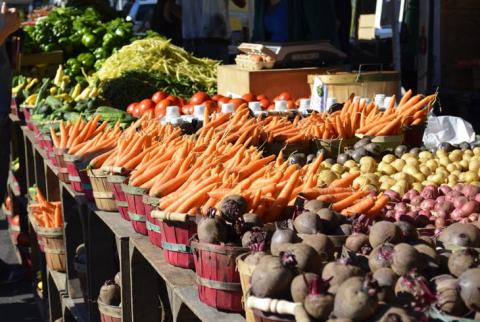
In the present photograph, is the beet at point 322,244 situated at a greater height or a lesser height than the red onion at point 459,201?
greater

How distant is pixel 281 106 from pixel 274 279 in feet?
10.1

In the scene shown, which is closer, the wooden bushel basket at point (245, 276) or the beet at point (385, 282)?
the beet at point (385, 282)

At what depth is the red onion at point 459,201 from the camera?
9.83 ft

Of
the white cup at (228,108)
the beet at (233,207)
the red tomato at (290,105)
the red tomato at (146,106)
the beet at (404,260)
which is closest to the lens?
the beet at (404,260)

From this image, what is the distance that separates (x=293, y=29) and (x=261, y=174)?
492 cm

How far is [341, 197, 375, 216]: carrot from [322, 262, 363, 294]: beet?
0.72 meters

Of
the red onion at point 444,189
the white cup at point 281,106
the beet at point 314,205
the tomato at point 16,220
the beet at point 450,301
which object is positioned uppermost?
the white cup at point 281,106

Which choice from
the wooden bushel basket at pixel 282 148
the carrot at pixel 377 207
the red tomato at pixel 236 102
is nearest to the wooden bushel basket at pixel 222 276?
the carrot at pixel 377 207

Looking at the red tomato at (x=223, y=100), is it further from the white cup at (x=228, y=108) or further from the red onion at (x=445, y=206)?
the red onion at (x=445, y=206)

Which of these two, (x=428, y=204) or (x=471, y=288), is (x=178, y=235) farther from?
(x=471, y=288)

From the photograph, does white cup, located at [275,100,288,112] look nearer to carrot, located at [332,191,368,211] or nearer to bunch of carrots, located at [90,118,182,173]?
bunch of carrots, located at [90,118,182,173]

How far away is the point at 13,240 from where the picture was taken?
23.6 feet

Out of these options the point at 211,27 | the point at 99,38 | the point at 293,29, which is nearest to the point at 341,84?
the point at 293,29

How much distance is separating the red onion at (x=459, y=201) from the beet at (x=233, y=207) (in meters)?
0.86
